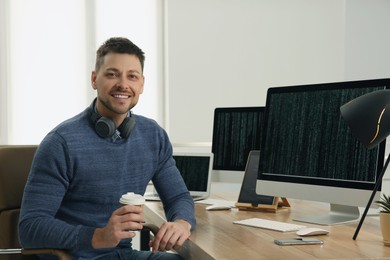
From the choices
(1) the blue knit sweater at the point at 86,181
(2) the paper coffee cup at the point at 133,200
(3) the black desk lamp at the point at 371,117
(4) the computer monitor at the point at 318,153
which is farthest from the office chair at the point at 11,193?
(3) the black desk lamp at the point at 371,117

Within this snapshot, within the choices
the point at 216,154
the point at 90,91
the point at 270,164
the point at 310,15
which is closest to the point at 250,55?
the point at 310,15

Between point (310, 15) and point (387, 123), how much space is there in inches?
155

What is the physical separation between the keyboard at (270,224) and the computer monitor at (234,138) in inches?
30.3

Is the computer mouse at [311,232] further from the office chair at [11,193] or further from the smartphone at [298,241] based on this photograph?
the office chair at [11,193]

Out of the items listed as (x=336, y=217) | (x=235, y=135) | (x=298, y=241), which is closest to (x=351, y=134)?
(x=336, y=217)

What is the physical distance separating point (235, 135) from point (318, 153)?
2.78 ft

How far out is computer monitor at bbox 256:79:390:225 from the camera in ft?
6.21

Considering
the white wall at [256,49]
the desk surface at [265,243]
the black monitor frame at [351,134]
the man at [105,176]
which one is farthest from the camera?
the white wall at [256,49]

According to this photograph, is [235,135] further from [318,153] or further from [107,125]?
[107,125]

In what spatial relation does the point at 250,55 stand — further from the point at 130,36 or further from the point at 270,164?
the point at 270,164

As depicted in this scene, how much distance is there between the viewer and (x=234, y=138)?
113 inches

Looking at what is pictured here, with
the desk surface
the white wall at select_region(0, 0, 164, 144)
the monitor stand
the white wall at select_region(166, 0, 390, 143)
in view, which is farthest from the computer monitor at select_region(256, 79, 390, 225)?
the white wall at select_region(0, 0, 164, 144)

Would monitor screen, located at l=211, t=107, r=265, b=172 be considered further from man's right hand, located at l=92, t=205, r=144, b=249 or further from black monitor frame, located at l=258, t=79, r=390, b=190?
man's right hand, located at l=92, t=205, r=144, b=249

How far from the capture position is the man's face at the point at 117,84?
1984mm
